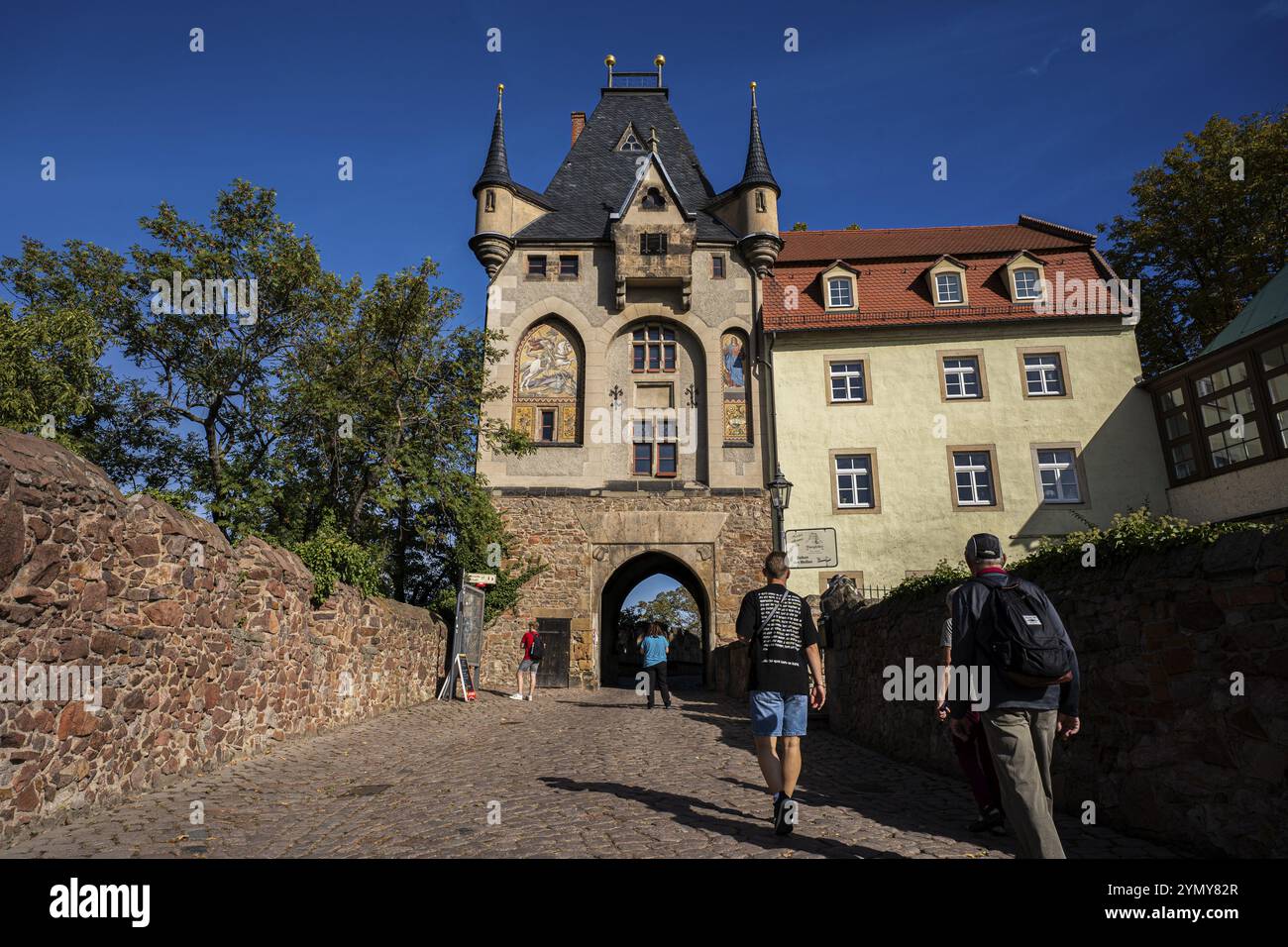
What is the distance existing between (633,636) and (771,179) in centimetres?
2870

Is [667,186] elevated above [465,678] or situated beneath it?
A: elevated above

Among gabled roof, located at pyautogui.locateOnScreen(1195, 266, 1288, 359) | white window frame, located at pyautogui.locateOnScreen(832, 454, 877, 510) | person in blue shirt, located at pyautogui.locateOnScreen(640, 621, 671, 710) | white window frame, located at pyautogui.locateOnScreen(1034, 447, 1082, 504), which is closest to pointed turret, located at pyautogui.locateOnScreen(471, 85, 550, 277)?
white window frame, located at pyautogui.locateOnScreen(832, 454, 877, 510)

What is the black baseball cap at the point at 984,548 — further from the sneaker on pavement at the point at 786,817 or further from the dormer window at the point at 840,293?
the dormer window at the point at 840,293

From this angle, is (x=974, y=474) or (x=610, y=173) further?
(x=610, y=173)

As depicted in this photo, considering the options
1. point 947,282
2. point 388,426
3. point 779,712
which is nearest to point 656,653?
point 388,426

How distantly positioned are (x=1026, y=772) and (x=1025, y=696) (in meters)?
0.33

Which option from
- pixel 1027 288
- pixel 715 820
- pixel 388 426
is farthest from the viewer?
pixel 1027 288

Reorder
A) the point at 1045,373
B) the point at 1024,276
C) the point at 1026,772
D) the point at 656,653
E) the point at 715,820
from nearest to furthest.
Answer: the point at 1026,772 < the point at 715,820 < the point at 656,653 < the point at 1045,373 < the point at 1024,276

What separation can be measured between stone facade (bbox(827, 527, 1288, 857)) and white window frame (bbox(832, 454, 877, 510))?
50.0 ft

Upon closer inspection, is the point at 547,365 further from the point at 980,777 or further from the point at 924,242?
the point at 980,777

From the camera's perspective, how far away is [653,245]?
A: 2370 cm

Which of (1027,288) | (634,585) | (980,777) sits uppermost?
(1027,288)

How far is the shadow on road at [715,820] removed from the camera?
441cm

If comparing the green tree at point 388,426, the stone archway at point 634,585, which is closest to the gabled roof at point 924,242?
the stone archway at point 634,585
